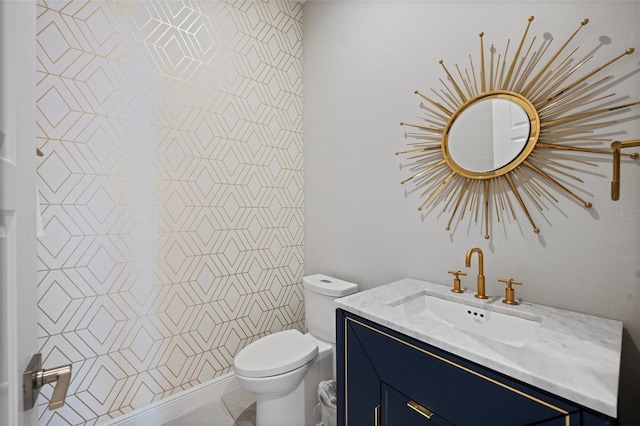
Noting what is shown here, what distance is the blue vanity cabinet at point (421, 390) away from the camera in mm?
746

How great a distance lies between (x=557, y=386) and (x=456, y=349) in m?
0.24

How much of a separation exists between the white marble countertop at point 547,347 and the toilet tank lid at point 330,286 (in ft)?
1.70

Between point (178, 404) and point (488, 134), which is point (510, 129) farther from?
point (178, 404)

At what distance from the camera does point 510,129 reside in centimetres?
128

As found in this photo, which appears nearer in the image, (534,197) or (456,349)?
(456,349)

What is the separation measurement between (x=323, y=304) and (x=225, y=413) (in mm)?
917

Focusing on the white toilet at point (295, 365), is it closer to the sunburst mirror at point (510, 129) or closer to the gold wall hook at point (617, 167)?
the sunburst mirror at point (510, 129)

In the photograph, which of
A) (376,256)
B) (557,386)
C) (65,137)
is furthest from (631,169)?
(65,137)

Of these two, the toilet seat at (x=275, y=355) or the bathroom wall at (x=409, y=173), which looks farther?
the toilet seat at (x=275, y=355)

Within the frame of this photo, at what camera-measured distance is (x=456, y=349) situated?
2.89 feet

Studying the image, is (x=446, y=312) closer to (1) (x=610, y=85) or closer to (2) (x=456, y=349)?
(2) (x=456, y=349)

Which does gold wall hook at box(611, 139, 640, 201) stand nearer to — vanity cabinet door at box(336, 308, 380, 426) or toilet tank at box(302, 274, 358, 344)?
vanity cabinet door at box(336, 308, 380, 426)

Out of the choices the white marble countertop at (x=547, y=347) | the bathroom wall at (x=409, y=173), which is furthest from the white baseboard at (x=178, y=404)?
the white marble countertop at (x=547, y=347)

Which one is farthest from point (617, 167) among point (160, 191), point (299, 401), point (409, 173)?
point (160, 191)
